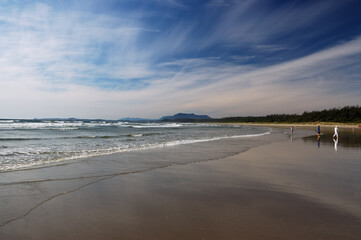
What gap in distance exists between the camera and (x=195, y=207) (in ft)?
14.4

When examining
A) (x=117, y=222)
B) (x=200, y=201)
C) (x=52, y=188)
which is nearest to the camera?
(x=117, y=222)

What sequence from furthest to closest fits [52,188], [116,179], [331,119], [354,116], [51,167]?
[331,119] → [354,116] → [51,167] → [116,179] → [52,188]

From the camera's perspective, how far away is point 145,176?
22.8 ft

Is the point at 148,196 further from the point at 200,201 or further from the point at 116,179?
the point at 116,179

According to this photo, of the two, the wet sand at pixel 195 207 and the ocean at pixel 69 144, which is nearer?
the wet sand at pixel 195 207

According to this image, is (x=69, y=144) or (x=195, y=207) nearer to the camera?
(x=195, y=207)

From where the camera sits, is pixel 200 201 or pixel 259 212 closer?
pixel 259 212

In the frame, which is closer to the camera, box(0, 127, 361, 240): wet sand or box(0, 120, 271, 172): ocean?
box(0, 127, 361, 240): wet sand

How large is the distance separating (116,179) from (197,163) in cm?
364

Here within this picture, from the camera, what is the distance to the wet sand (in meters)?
3.42

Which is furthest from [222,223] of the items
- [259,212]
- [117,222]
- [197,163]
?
[197,163]

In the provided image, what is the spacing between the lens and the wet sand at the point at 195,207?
3418 mm

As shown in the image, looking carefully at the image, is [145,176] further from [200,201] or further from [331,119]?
[331,119]

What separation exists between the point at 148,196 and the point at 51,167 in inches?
192
